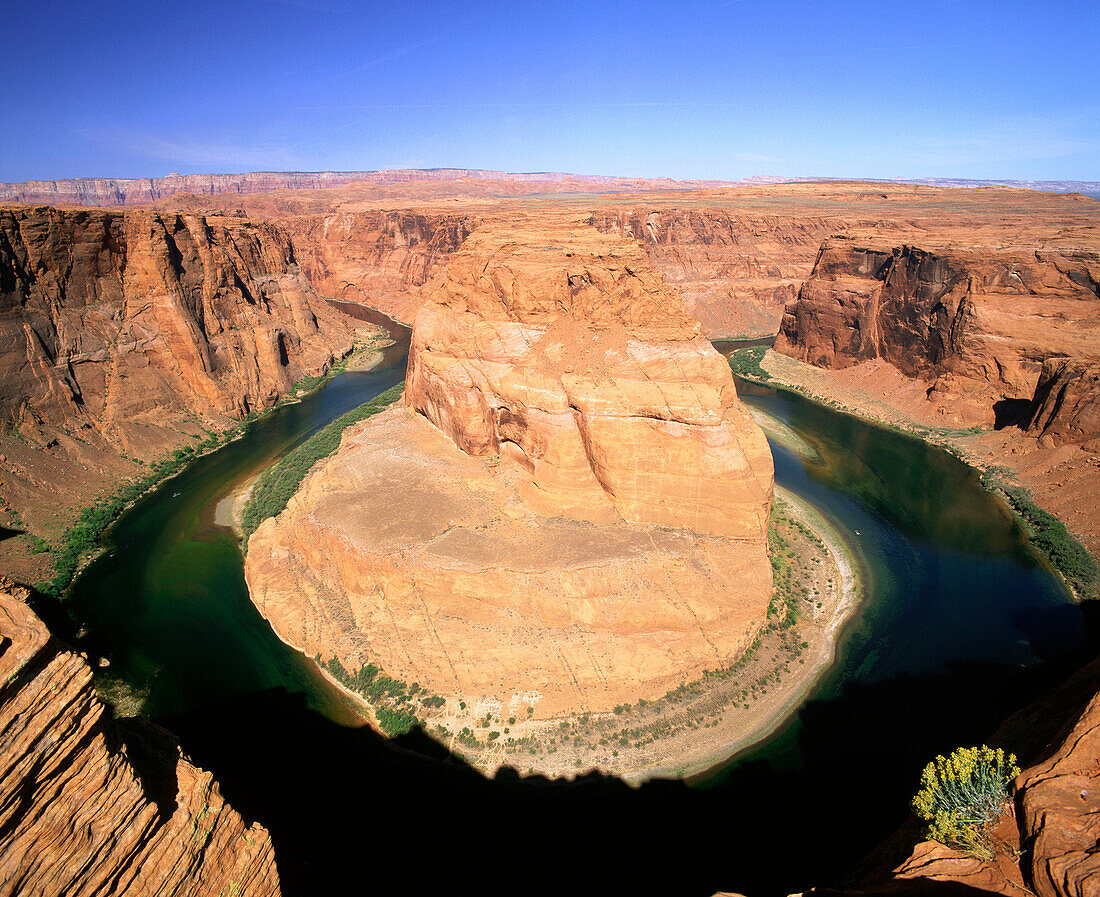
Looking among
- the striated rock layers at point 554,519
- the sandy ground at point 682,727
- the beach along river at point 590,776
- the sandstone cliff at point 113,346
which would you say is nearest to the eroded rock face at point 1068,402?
the beach along river at point 590,776

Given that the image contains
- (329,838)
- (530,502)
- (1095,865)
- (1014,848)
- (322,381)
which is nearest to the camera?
(1095,865)

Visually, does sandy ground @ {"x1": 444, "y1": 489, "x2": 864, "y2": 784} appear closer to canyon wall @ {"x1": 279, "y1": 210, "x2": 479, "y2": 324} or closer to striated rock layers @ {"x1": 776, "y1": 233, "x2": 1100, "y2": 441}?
striated rock layers @ {"x1": 776, "y1": 233, "x2": 1100, "y2": 441}

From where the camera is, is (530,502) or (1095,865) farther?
(530,502)

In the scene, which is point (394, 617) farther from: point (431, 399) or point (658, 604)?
point (431, 399)

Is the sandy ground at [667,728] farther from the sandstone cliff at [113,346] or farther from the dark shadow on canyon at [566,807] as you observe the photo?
the sandstone cliff at [113,346]

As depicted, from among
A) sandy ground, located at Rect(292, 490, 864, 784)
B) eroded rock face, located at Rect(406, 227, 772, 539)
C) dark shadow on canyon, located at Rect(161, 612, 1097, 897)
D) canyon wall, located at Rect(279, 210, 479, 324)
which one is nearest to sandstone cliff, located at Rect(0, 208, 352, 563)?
dark shadow on canyon, located at Rect(161, 612, 1097, 897)

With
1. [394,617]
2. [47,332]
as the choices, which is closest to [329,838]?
[394,617]

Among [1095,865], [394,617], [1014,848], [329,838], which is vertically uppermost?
[1095,865]
